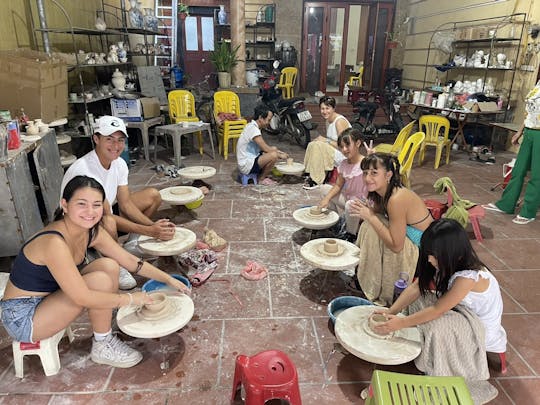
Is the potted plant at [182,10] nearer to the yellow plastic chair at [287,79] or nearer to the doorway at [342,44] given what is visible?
the yellow plastic chair at [287,79]

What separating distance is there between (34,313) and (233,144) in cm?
524

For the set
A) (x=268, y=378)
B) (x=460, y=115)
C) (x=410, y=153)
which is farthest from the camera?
(x=460, y=115)

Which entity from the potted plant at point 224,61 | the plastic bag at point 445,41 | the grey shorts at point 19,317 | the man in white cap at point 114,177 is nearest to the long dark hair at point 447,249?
the man in white cap at point 114,177

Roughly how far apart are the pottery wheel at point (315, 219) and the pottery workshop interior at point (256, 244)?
73mm

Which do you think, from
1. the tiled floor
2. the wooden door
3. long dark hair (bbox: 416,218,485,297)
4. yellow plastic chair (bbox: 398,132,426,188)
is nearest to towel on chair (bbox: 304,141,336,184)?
yellow plastic chair (bbox: 398,132,426,188)

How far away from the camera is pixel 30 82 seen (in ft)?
12.5

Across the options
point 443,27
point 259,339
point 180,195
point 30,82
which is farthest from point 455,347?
point 443,27

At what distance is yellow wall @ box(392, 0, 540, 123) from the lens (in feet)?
20.9

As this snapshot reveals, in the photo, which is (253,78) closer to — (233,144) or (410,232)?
(233,144)

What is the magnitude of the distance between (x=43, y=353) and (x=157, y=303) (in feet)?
2.12

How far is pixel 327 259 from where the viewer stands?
259 cm

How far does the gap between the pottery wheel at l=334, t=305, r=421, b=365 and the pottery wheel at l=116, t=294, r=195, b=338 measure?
0.83m

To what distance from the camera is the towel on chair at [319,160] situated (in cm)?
472

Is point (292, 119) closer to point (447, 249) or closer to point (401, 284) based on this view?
point (401, 284)
